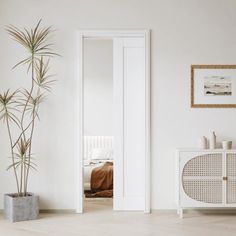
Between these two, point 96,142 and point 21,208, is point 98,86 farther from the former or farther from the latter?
point 21,208

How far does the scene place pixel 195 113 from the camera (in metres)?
6.47

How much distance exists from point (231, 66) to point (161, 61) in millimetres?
836

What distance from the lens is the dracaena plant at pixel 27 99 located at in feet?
20.9

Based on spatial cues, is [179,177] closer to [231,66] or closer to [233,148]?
[233,148]

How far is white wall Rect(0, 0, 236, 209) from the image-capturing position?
21.2 feet

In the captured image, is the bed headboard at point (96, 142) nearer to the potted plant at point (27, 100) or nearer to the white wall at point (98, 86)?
the white wall at point (98, 86)

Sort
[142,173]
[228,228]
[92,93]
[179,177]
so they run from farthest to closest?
[92,93] < [142,173] < [179,177] < [228,228]

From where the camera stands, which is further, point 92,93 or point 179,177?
point 92,93

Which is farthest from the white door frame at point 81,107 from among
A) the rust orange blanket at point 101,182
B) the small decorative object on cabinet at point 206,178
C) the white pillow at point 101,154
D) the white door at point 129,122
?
the white pillow at point 101,154

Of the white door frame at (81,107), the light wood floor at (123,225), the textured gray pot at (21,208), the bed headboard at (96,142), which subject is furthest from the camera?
the bed headboard at (96,142)

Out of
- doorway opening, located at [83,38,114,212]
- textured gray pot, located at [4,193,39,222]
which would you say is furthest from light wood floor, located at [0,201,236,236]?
doorway opening, located at [83,38,114,212]

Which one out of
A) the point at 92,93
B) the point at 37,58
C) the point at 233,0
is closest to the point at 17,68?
the point at 37,58

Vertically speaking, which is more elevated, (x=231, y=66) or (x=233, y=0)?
(x=233, y=0)

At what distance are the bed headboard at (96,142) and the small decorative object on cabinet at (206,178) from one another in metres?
3.60
